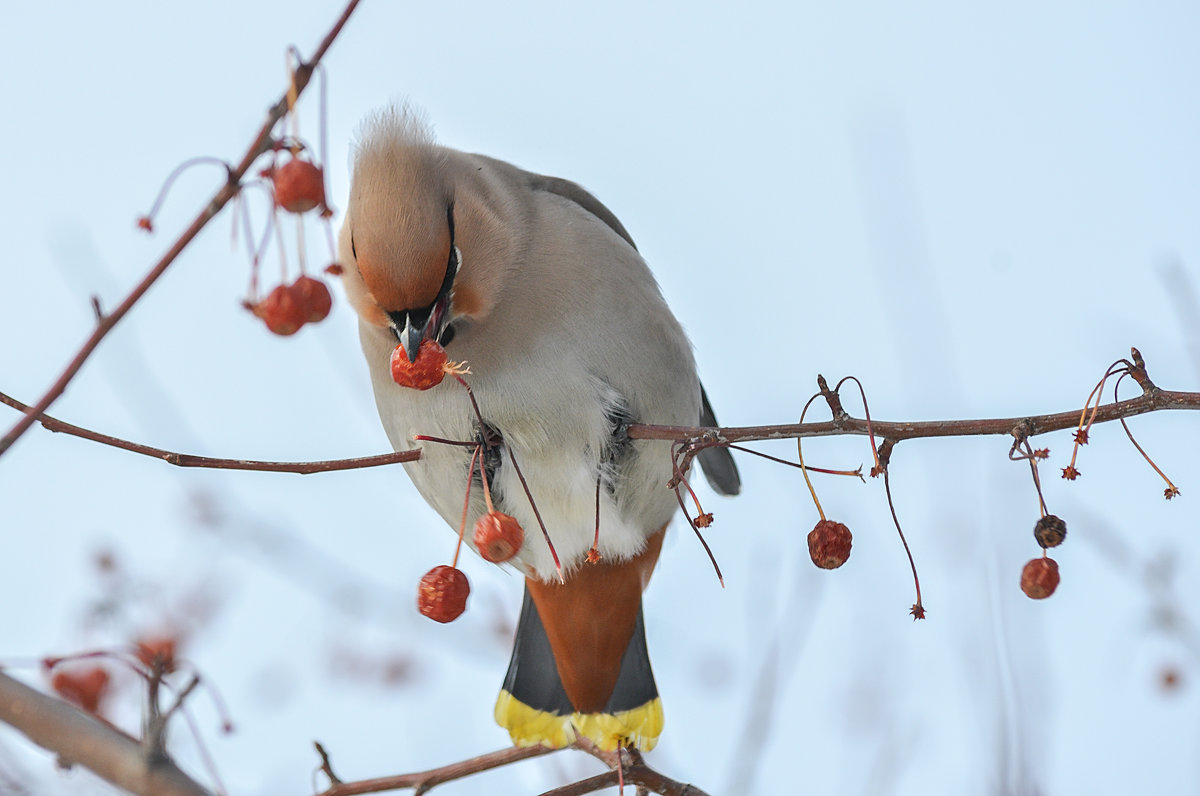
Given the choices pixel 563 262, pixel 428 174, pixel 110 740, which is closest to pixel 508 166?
pixel 563 262

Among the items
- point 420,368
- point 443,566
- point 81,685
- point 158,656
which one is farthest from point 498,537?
point 81,685

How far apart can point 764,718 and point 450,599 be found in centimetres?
128

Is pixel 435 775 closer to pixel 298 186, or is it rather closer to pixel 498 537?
pixel 498 537

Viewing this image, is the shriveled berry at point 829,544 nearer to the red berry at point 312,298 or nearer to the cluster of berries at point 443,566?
the cluster of berries at point 443,566

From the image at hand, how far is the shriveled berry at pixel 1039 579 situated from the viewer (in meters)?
1.76

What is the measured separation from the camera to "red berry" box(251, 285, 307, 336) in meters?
1.81

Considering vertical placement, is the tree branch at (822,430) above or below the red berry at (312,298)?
below

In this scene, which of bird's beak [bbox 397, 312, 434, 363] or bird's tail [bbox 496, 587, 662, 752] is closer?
bird's beak [bbox 397, 312, 434, 363]

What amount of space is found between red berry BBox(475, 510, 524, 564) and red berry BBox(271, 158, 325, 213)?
65cm

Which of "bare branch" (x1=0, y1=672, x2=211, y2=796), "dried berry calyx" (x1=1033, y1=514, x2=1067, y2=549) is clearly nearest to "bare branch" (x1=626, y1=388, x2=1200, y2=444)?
"dried berry calyx" (x1=1033, y1=514, x2=1067, y2=549)

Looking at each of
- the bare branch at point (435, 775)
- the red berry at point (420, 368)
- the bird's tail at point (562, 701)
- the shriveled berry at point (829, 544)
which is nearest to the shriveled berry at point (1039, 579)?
the shriveled berry at point (829, 544)

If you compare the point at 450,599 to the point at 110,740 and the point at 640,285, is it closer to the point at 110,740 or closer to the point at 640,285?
the point at 110,740

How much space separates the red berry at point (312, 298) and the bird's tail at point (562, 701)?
1.32m

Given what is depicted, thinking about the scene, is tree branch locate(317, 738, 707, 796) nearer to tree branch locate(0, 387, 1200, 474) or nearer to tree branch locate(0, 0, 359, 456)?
tree branch locate(0, 387, 1200, 474)
